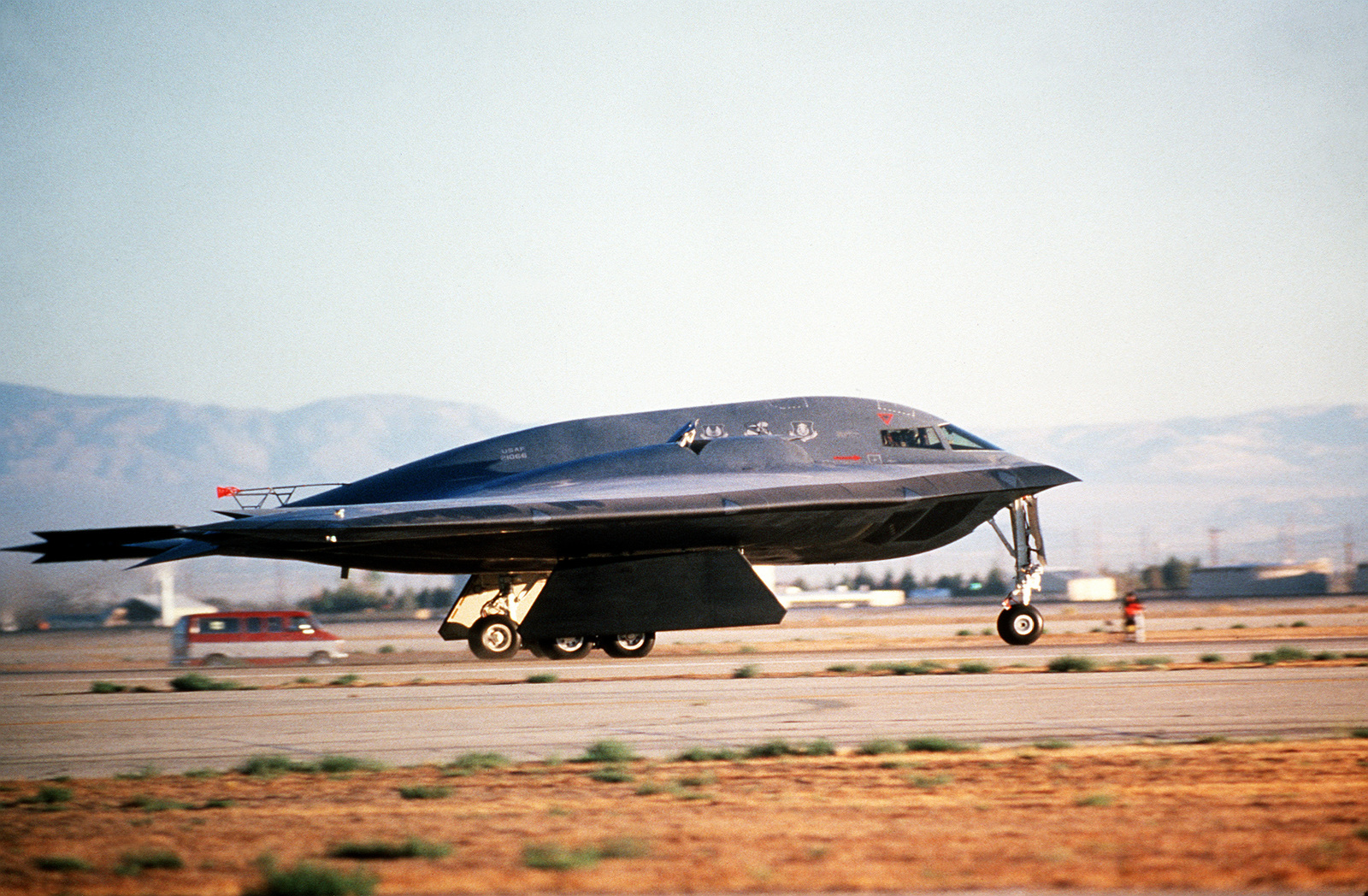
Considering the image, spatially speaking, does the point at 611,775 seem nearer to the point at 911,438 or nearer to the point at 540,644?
the point at 540,644

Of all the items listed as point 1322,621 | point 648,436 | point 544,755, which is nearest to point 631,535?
point 648,436

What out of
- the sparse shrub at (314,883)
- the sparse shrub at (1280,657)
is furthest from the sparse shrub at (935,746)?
the sparse shrub at (1280,657)

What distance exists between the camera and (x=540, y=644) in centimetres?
2064

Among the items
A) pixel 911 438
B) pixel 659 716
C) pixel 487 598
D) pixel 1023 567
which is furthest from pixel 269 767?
pixel 1023 567

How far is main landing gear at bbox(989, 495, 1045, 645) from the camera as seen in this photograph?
21.6m

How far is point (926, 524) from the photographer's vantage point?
2120 cm

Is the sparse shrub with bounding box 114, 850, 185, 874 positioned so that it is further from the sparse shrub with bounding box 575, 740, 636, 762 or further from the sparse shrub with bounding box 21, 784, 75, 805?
the sparse shrub with bounding box 575, 740, 636, 762

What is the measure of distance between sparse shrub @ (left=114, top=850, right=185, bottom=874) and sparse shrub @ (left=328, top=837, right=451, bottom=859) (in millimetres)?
833

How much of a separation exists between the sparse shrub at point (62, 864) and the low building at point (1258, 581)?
277 ft

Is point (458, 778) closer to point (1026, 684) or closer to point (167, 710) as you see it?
point (167, 710)

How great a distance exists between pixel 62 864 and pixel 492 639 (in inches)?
572

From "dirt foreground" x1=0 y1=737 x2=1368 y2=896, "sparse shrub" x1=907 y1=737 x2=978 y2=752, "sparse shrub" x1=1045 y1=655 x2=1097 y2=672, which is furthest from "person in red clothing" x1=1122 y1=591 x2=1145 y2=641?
"sparse shrub" x1=907 y1=737 x2=978 y2=752

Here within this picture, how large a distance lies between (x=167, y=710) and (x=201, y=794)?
23.3 ft

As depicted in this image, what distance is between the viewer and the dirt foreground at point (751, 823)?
585cm
